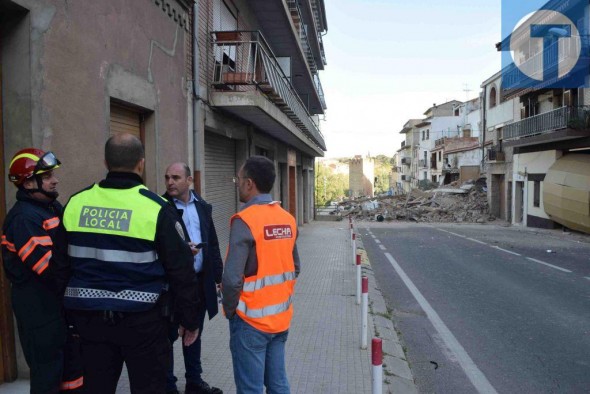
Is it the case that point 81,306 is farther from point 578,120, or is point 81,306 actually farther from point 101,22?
point 578,120

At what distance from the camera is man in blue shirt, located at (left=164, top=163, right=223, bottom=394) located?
393cm

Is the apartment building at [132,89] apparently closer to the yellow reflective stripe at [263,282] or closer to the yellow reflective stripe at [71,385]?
the yellow reflective stripe at [71,385]

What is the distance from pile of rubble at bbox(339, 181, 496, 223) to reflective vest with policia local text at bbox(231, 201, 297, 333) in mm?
31156

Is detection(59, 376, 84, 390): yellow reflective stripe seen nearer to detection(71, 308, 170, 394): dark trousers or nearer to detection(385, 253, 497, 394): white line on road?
detection(71, 308, 170, 394): dark trousers

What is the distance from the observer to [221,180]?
36.6 ft

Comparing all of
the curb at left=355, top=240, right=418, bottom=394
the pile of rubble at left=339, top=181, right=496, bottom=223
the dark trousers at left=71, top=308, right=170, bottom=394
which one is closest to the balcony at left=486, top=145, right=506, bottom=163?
the pile of rubble at left=339, top=181, right=496, bottom=223

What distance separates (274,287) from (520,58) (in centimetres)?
3429

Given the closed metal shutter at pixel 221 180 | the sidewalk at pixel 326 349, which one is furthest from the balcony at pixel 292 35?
the sidewalk at pixel 326 349

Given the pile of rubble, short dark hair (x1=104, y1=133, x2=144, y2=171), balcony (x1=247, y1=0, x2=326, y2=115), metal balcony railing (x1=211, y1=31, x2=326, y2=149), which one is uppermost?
balcony (x1=247, y1=0, x2=326, y2=115)

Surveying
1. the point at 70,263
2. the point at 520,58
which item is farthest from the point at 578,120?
the point at 70,263

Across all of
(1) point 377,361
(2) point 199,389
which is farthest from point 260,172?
(2) point 199,389

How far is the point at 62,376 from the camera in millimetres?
2863

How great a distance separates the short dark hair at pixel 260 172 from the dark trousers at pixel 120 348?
1.02m

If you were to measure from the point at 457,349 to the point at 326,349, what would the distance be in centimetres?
182
